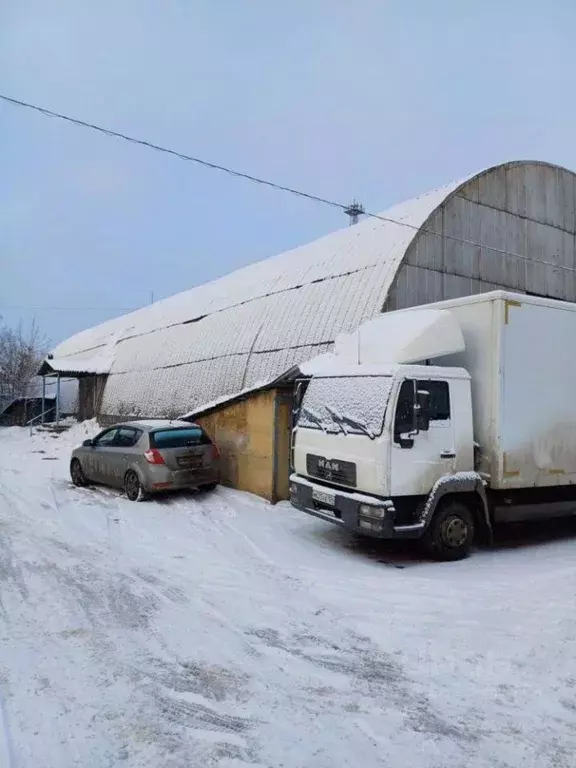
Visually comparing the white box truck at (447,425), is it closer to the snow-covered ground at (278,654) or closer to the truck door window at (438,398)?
the truck door window at (438,398)

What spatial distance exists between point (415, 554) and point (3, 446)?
19721 mm

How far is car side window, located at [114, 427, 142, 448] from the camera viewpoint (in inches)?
454

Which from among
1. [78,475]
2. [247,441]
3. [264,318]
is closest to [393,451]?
[247,441]

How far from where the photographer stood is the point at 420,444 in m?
7.63

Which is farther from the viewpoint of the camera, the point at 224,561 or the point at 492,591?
the point at 224,561

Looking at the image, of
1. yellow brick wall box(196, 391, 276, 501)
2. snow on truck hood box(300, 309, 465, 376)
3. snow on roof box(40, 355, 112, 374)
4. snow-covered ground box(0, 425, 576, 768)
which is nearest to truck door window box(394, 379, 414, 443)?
snow on truck hood box(300, 309, 465, 376)

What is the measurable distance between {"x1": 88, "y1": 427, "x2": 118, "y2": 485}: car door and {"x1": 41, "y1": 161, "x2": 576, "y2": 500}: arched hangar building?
6.67 ft

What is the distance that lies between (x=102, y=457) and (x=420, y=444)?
7252mm

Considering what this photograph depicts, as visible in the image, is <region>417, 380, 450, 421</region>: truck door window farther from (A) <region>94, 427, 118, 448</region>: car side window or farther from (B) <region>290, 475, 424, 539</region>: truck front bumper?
(A) <region>94, 427, 118, 448</region>: car side window

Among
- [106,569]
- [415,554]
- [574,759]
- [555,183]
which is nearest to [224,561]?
[106,569]

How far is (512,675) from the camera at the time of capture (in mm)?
4414

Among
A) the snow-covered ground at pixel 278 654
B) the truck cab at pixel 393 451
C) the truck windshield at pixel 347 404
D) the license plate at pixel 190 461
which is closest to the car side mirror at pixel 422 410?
the truck cab at pixel 393 451

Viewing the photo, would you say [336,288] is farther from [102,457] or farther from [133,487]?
[133,487]

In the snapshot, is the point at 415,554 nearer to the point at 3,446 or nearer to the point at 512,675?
the point at 512,675
